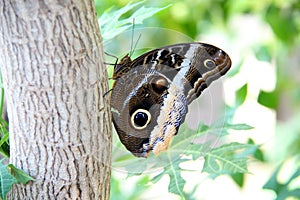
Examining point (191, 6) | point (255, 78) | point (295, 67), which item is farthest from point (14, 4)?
point (295, 67)

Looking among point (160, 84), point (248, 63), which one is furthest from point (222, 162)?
point (248, 63)

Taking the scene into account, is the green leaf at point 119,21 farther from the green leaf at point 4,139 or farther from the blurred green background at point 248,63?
the green leaf at point 4,139

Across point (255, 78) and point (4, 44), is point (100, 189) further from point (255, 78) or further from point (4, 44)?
point (255, 78)

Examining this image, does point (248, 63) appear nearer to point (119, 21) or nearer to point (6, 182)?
point (119, 21)

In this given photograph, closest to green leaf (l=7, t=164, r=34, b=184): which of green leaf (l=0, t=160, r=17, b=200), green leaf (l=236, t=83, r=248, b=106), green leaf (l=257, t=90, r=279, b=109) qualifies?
green leaf (l=0, t=160, r=17, b=200)

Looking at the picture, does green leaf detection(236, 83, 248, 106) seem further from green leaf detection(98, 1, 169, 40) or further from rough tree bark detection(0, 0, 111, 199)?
rough tree bark detection(0, 0, 111, 199)

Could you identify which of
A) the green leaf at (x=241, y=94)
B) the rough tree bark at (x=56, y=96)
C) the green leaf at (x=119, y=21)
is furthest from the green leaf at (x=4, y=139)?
the green leaf at (x=241, y=94)
